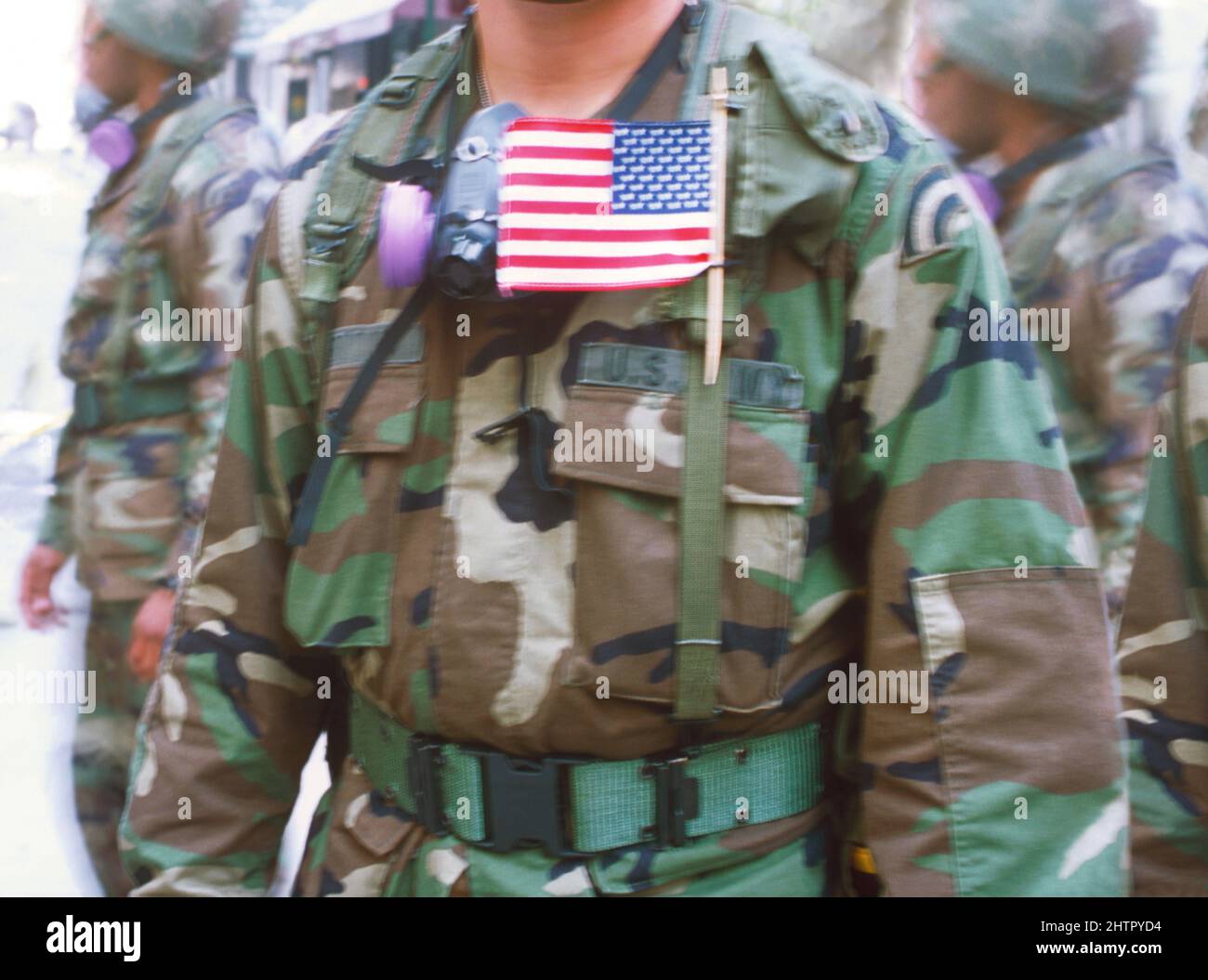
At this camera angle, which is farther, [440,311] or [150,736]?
[150,736]

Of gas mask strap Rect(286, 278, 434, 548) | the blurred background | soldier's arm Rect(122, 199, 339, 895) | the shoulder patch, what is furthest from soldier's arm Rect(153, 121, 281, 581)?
the shoulder patch

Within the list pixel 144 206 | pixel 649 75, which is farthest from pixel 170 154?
pixel 649 75

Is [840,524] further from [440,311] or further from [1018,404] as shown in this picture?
[440,311]

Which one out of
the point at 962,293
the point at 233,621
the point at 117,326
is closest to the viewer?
the point at 962,293

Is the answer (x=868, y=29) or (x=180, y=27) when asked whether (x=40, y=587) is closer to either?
(x=180, y=27)

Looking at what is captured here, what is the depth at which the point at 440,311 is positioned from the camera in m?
1.42

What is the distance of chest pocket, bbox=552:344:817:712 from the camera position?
1.29 m

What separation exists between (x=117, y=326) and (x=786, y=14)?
152cm

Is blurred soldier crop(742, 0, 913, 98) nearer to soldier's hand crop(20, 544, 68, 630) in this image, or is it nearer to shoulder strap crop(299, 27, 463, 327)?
shoulder strap crop(299, 27, 463, 327)

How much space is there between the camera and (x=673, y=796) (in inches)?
52.5

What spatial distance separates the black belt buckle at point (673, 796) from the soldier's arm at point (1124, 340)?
1.35 m

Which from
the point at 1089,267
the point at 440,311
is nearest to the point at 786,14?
the point at 1089,267

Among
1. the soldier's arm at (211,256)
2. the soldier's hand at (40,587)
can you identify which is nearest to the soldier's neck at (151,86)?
the soldier's arm at (211,256)

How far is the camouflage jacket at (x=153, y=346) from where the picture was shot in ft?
8.91
